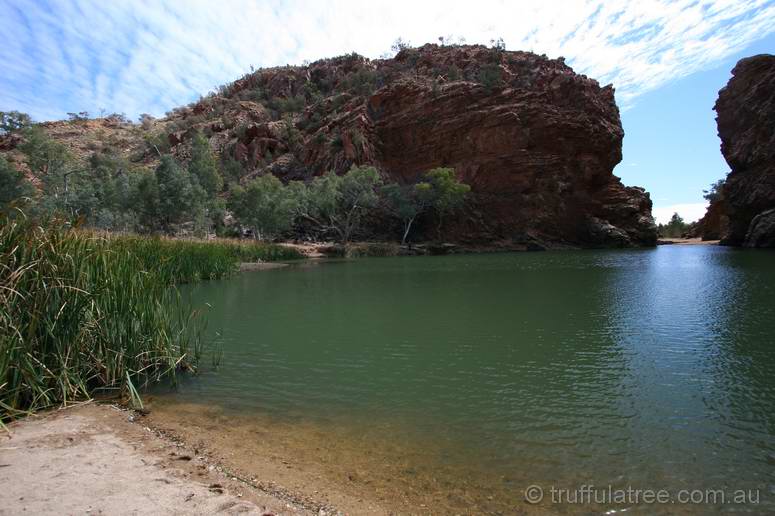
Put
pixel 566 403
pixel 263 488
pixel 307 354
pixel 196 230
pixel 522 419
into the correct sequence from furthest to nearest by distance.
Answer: pixel 196 230 → pixel 307 354 → pixel 566 403 → pixel 522 419 → pixel 263 488

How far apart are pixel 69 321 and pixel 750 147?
60380 millimetres

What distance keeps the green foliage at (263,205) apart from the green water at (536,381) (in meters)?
28.9

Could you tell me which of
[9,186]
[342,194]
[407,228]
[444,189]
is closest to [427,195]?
[444,189]

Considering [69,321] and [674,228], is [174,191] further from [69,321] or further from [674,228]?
[674,228]

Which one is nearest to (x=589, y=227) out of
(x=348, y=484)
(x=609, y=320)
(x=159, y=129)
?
(x=609, y=320)

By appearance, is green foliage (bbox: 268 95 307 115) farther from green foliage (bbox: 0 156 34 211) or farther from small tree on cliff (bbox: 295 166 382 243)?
green foliage (bbox: 0 156 34 211)

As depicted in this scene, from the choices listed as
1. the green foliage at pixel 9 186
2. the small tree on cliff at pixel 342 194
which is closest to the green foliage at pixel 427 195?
the small tree on cliff at pixel 342 194

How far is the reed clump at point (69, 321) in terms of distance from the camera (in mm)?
5266

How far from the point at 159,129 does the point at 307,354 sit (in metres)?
90.6

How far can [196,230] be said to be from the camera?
3969 centimetres

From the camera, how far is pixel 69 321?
5.92m

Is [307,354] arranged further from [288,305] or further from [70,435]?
[288,305]

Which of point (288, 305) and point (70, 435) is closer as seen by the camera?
point (70, 435)

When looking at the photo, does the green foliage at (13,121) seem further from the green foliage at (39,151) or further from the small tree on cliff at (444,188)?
the small tree on cliff at (444,188)
